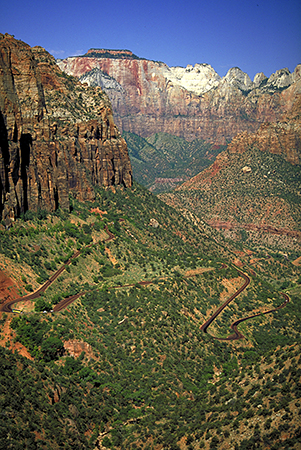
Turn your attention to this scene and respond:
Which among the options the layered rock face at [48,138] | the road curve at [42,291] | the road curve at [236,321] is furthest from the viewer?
the layered rock face at [48,138]

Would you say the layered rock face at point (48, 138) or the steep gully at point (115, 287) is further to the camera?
the layered rock face at point (48, 138)

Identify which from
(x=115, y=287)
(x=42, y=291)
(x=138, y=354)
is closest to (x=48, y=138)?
(x=115, y=287)

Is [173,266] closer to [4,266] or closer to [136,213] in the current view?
[136,213]

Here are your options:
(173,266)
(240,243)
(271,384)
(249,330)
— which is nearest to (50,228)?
(173,266)

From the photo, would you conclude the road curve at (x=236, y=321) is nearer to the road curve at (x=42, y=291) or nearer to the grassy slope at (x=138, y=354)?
the grassy slope at (x=138, y=354)

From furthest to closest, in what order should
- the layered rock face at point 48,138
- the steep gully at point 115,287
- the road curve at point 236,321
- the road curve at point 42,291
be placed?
the layered rock face at point 48,138 → the road curve at point 236,321 → the steep gully at point 115,287 → the road curve at point 42,291

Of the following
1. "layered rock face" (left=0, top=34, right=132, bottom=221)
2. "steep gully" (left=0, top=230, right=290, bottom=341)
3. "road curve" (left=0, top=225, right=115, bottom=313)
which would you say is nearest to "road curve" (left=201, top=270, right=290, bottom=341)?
"steep gully" (left=0, top=230, right=290, bottom=341)

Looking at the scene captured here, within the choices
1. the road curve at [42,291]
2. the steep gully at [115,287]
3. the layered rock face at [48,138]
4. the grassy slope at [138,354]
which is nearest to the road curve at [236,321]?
the steep gully at [115,287]

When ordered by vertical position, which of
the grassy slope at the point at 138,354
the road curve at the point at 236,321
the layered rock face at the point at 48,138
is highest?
the layered rock face at the point at 48,138
